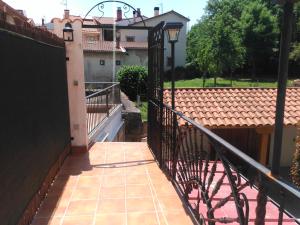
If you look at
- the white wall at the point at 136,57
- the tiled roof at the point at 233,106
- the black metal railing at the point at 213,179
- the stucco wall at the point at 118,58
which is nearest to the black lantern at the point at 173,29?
the black metal railing at the point at 213,179

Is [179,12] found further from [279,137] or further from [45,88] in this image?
[279,137]

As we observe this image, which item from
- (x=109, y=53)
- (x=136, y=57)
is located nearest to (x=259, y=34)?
(x=136, y=57)

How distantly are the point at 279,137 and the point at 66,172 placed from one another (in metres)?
3.41

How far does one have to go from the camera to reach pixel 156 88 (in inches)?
186

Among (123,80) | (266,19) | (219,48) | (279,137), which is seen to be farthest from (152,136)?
(266,19)

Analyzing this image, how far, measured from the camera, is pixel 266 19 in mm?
27281

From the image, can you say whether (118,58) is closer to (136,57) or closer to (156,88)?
(136,57)

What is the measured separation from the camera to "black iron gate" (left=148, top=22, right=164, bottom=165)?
4273mm

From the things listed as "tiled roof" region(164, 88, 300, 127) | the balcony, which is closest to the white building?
the balcony

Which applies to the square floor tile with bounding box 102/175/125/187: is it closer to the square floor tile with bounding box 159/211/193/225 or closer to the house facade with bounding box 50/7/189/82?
the square floor tile with bounding box 159/211/193/225

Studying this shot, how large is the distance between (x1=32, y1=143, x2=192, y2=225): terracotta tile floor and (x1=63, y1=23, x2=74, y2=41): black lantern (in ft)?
6.17

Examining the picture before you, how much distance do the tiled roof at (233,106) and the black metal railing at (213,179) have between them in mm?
3664

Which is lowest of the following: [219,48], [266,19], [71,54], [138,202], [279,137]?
[138,202]

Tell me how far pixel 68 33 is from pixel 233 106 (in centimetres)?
585
